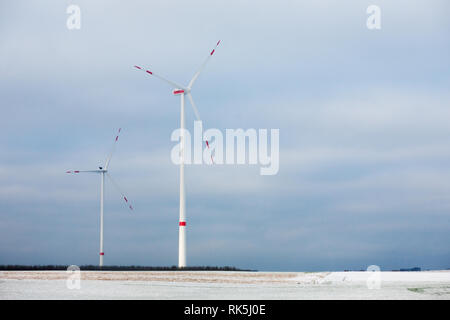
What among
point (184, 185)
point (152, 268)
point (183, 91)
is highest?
point (183, 91)

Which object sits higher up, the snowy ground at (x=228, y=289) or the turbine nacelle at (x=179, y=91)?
the turbine nacelle at (x=179, y=91)

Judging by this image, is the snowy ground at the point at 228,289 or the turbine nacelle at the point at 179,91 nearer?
the snowy ground at the point at 228,289

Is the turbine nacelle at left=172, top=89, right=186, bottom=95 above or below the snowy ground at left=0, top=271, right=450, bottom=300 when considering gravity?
above

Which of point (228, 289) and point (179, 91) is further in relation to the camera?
point (179, 91)

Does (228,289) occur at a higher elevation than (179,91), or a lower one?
lower

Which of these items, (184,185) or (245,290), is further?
(184,185)

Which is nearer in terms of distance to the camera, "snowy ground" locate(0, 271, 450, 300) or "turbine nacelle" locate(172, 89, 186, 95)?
"snowy ground" locate(0, 271, 450, 300)
